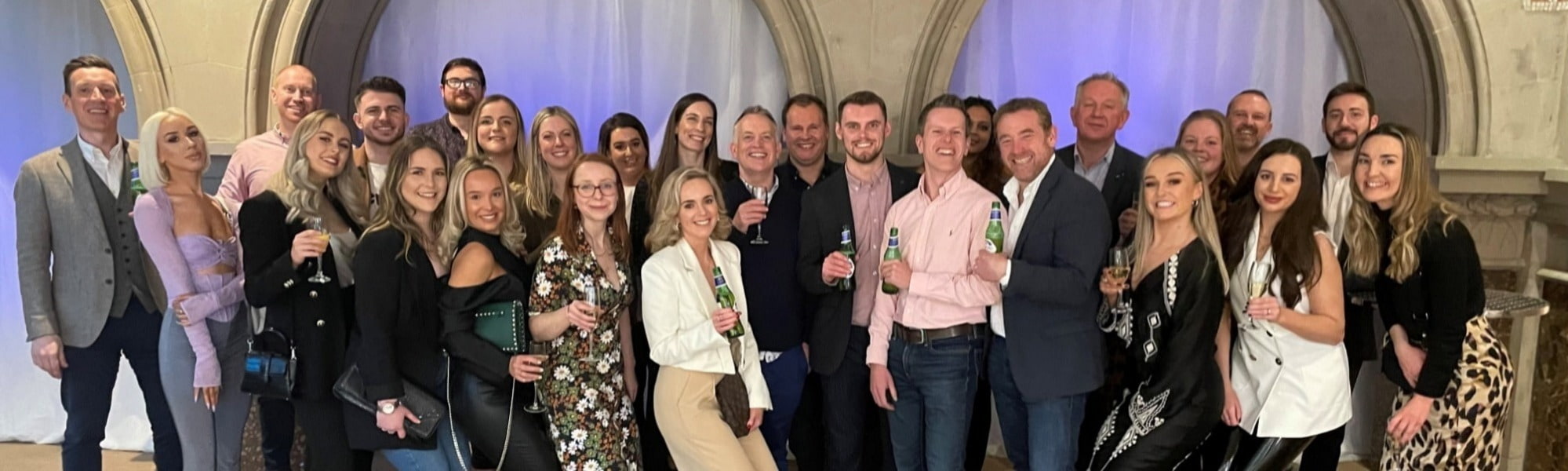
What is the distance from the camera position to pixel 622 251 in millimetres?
3051

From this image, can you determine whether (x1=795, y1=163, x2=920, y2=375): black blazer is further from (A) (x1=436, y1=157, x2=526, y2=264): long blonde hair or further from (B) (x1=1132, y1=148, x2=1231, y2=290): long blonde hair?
(A) (x1=436, y1=157, x2=526, y2=264): long blonde hair

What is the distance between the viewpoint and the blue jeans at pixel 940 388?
3.01m

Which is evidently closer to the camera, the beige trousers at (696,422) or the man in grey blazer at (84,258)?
the beige trousers at (696,422)

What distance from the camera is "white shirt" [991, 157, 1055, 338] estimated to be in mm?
2924

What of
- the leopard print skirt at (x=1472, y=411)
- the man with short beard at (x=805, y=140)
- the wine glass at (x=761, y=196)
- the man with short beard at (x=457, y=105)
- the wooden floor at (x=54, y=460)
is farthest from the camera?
the wooden floor at (x=54, y=460)

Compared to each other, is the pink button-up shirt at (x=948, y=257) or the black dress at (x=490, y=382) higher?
the pink button-up shirt at (x=948, y=257)

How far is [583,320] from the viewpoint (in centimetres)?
283

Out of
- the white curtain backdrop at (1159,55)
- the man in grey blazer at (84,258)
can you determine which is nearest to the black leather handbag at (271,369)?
the man in grey blazer at (84,258)

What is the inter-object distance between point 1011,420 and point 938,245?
684 millimetres

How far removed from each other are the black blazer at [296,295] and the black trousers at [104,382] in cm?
92

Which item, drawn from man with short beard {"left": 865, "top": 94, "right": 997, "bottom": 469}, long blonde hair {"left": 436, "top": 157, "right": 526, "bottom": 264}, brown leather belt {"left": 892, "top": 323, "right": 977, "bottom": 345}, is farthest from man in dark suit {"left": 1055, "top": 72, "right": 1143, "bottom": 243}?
long blonde hair {"left": 436, "top": 157, "right": 526, "bottom": 264}

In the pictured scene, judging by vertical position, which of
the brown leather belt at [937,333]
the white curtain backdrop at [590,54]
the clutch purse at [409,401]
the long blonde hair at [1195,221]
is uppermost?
the white curtain backdrop at [590,54]

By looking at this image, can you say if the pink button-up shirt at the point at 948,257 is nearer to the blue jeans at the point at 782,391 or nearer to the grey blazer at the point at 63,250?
the blue jeans at the point at 782,391

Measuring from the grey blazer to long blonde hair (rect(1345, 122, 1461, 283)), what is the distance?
4.42 meters
